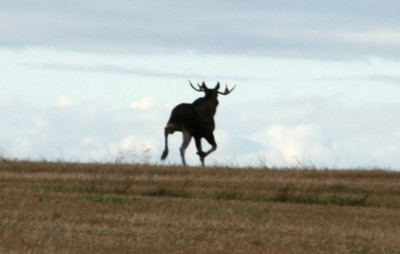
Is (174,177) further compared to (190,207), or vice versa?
(174,177)

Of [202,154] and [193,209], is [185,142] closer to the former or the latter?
[202,154]

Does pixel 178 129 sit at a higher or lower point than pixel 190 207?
higher

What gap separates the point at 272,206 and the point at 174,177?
456cm

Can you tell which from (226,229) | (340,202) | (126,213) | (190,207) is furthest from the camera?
(340,202)

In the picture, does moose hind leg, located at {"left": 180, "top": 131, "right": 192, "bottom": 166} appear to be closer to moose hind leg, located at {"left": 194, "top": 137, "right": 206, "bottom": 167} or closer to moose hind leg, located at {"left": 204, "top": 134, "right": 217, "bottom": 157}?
moose hind leg, located at {"left": 194, "top": 137, "right": 206, "bottom": 167}

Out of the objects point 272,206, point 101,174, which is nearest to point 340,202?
point 272,206

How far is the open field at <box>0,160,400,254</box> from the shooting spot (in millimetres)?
14086

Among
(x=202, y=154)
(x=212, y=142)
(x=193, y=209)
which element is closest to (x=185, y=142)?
(x=202, y=154)

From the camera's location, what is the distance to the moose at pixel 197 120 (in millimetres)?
29594

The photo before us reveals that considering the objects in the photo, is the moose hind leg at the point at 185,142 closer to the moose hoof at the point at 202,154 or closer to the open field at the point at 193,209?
the moose hoof at the point at 202,154

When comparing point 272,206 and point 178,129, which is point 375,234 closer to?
point 272,206

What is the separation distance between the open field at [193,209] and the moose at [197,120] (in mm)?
4301

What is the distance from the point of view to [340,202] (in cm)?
2116

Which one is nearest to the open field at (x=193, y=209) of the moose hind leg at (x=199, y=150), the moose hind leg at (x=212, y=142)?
the moose hind leg at (x=199, y=150)
